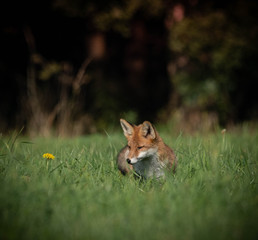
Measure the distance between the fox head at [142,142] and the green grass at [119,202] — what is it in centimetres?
35

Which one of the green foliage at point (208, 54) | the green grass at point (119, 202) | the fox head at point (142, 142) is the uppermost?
the green foliage at point (208, 54)


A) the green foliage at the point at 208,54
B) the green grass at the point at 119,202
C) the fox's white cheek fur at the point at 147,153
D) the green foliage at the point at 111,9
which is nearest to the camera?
the green grass at the point at 119,202

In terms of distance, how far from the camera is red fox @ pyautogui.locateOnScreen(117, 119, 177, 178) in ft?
16.6

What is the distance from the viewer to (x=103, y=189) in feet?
14.3

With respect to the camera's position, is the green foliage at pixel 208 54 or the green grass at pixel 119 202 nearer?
the green grass at pixel 119 202

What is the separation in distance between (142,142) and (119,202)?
4.51 ft

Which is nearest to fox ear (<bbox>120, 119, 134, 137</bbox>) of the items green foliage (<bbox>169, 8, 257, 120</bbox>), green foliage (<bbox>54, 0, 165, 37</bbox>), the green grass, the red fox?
the red fox

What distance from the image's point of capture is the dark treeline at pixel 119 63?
12336mm

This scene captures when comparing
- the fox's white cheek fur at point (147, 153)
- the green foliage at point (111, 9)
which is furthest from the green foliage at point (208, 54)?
the fox's white cheek fur at point (147, 153)

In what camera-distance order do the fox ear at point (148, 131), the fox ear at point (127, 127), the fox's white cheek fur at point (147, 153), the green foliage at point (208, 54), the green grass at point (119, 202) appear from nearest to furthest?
the green grass at point (119, 202), the fox's white cheek fur at point (147, 153), the fox ear at point (148, 131), the fox ear at point (127, 127), the green foliage at point (208, 54)

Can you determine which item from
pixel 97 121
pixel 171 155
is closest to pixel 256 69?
pixel 97 121

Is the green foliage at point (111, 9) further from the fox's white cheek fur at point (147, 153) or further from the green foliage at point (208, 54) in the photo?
the fox's white cheek fur at point (147, 153)

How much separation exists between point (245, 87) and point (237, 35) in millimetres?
2820

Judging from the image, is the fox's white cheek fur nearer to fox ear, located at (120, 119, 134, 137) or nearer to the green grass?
the green grass
